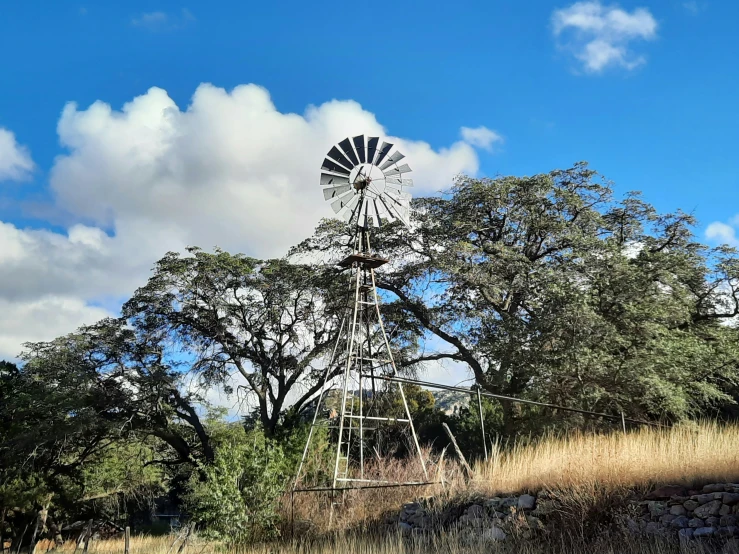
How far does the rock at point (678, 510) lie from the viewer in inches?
245

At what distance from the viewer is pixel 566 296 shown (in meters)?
14.9

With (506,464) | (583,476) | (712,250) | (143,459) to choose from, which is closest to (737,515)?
(583,476)

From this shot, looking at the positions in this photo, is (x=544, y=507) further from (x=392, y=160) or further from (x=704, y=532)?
(x=392, y=160)

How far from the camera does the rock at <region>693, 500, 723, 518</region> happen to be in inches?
238

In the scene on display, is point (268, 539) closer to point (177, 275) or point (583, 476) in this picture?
point (583, 476)

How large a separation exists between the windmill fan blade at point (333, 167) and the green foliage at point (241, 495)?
5450 mm

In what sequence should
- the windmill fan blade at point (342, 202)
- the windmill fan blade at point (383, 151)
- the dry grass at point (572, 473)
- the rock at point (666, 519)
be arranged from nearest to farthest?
1. the rock at point (666, 519)
2. the dry grass at point (572, 473)
3. the windmill fan blade at point (383, 151)
4. the windmill fan blade at point (342, 202)

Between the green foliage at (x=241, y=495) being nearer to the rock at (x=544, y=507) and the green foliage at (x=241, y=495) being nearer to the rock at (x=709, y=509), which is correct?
the rock at (x=544, y=507)

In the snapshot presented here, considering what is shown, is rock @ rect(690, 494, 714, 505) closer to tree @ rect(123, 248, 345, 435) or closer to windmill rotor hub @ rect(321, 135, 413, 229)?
windmill rotor hub @ rect(321, 135, 413, 229)

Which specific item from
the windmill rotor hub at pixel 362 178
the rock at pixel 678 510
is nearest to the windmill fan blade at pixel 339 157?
the windmill rotor hub at pixel 362 178

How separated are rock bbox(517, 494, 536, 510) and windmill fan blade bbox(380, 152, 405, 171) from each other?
695 centimetres

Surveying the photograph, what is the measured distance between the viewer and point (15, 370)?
22.3 m

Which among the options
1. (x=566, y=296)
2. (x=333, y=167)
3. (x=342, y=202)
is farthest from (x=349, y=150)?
(x=566, y=296)

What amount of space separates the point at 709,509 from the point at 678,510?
0.29 meters
